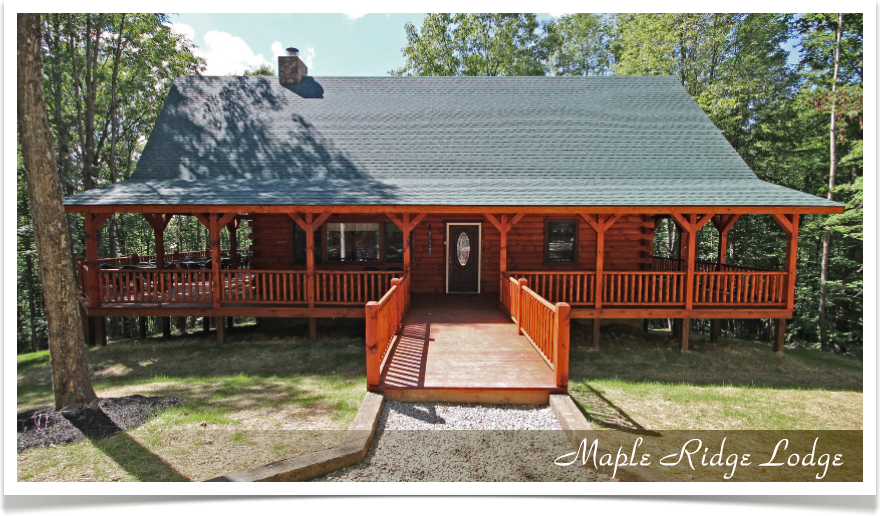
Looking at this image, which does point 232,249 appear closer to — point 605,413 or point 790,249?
point 605,413

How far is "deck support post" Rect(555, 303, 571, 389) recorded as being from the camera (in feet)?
19.4

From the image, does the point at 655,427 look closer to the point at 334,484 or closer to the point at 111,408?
the point at 334,484

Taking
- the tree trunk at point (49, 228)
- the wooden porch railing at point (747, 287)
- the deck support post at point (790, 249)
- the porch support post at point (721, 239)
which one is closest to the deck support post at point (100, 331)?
the tree trunk at point (49, 228)

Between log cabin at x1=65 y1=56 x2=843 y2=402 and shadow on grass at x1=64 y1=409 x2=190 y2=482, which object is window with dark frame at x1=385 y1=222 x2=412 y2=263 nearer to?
log cabin at x1=65 y1=56 x2=843 y2=402

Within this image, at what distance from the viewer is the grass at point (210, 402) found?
4.52 m

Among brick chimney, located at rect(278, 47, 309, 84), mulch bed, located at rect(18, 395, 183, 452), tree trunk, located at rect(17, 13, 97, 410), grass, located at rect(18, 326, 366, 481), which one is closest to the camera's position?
grass, located at rect(18, 326, 366, 481)

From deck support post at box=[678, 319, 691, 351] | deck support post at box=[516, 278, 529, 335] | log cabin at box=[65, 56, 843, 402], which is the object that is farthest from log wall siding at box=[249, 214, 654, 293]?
deck support post at box=[516, 278, 529, 335]

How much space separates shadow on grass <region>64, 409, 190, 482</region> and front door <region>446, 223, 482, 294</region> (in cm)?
881

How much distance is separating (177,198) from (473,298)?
25.2 ft

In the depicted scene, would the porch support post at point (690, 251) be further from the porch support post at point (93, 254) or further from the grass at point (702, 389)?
the porch support post at point (93, 254)

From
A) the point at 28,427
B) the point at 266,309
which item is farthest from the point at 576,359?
the point at 28,427

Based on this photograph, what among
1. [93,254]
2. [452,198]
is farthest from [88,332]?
[452,198]

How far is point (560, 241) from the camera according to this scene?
503 inches

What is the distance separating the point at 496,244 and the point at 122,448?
393 inches
